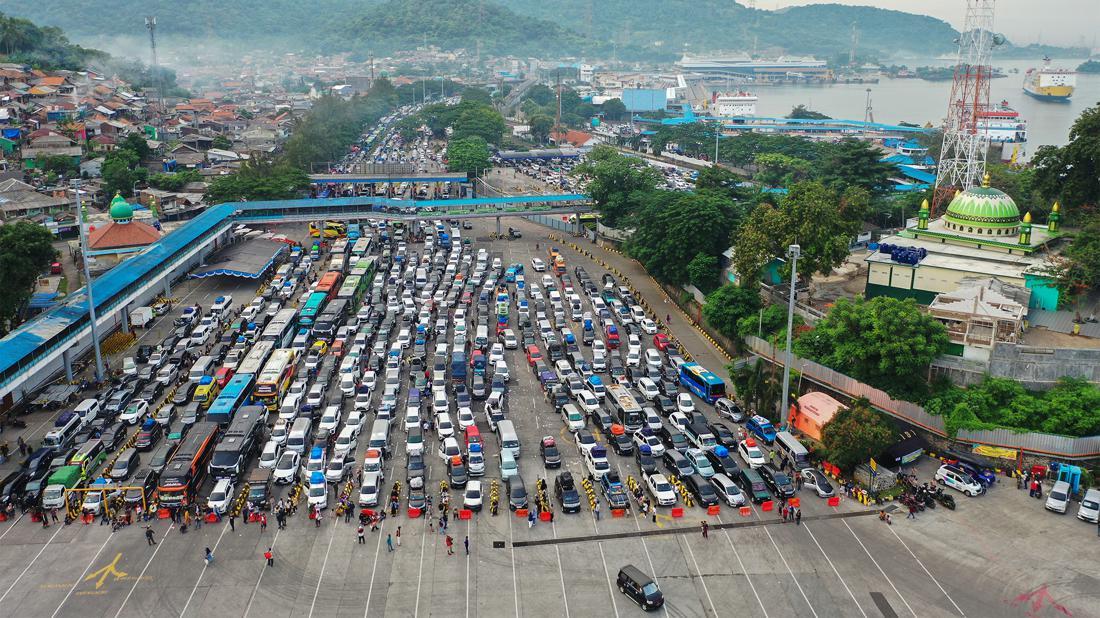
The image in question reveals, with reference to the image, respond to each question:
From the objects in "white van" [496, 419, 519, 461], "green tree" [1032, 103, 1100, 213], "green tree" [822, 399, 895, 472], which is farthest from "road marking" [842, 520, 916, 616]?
"green tree" [1032, 103, 1100, 213]

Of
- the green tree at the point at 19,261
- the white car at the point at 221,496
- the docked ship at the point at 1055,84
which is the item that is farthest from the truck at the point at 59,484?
the docked ship at the point at 1055,84

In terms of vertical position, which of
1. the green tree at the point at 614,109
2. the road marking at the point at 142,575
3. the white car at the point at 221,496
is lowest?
the road marking at the point at 142,575

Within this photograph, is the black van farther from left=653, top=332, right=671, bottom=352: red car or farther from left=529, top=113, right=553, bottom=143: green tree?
left=529, top=113, right=553, bottom=143: green tree

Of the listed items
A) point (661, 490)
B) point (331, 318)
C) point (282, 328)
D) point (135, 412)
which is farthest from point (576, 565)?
point (331, 318)

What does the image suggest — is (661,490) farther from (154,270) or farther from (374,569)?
(154,270)

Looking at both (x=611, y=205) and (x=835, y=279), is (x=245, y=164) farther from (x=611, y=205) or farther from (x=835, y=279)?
(x=835, y=279)

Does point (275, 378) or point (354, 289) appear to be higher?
point (354, 289)

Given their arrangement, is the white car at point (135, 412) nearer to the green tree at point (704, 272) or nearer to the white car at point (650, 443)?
the white car at point (650, 443)

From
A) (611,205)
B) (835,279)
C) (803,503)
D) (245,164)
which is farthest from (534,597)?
(245,164)
